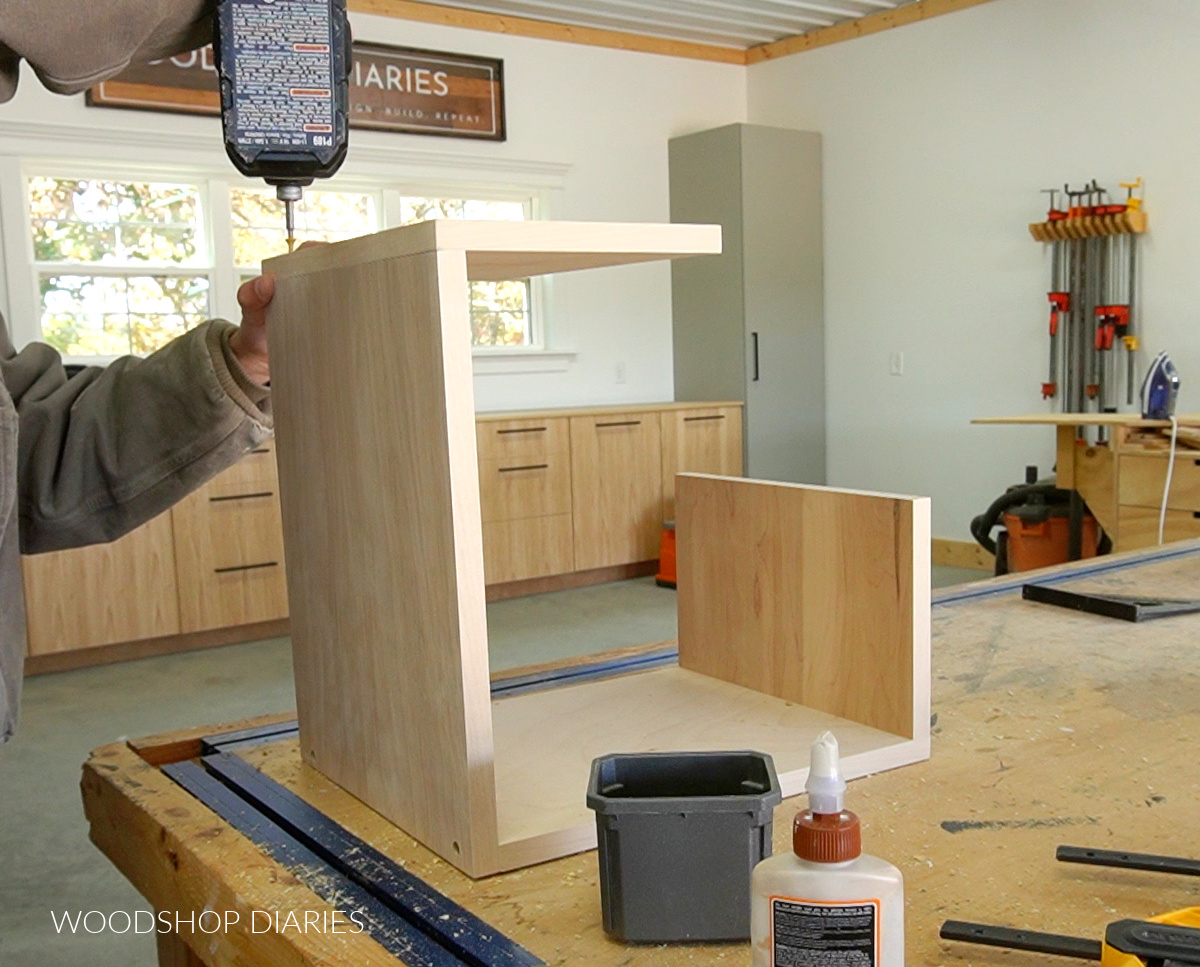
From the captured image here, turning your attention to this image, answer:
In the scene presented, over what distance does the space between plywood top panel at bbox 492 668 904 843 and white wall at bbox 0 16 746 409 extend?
4.40m

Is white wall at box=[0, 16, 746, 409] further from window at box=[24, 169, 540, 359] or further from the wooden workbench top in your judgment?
window at box=[24, 169, 540, 359]

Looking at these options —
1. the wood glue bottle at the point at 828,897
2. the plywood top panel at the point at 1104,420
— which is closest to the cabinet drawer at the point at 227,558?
the plywood top panel at the point at 1104,420

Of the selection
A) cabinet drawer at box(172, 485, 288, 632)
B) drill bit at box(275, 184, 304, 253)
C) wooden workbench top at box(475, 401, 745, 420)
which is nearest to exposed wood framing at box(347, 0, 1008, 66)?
wooden workbench top at box(475, 401, 745, 420)

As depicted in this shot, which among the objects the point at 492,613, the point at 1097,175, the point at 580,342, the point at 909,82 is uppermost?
the point at 909,82

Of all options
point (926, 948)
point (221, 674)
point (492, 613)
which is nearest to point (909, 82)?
point (492, 613)

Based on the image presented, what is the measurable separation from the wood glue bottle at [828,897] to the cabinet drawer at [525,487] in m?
4.53

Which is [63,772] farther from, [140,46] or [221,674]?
[140,46]

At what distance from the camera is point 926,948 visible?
28.4 inches

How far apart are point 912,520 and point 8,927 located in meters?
2.14

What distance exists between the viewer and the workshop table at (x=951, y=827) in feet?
2.49

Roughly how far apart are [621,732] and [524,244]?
0.49 m

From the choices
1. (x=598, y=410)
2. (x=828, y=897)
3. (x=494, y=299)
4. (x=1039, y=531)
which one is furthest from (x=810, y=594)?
(x=494, y=299)

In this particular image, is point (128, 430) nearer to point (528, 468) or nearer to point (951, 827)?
point (951, 827)

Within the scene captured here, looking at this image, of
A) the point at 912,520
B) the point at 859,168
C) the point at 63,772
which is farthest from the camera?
the point at 859,168
